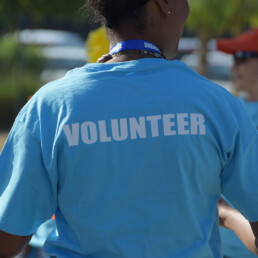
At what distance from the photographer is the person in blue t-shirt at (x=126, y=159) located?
1421mm

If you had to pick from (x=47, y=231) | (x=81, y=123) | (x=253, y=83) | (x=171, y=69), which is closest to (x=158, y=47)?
(x=171, y=69)

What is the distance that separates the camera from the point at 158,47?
157 centimetres

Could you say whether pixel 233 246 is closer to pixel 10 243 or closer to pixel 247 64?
pixel 247 64

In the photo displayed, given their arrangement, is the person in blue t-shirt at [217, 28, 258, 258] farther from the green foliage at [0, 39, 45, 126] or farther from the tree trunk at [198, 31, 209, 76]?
the green foliage at [0, 39, 45, 126]

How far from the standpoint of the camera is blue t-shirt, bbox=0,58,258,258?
142 centimetres

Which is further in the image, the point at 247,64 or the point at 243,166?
the point at 247,64

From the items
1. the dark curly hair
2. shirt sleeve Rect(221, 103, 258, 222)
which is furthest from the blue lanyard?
shirt sleeve Rect(221, 103, 258, 222)

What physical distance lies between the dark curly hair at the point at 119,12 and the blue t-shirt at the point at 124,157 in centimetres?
13

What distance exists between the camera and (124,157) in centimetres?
142

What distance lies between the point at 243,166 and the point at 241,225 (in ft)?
1.15

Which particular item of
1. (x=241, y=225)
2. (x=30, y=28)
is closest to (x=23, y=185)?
(x=241, y=225)

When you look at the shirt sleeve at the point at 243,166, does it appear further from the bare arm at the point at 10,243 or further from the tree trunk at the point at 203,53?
the tree trunk at the point at 203,53

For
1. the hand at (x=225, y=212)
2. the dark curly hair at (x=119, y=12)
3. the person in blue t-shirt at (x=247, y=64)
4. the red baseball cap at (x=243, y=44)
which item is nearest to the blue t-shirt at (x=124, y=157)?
the dark curly hair at (x=119, y=12)

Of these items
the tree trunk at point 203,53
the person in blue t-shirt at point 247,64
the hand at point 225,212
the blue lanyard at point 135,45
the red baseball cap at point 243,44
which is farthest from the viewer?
the tree trunk at point 203,53
